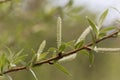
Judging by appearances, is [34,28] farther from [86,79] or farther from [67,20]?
[86,79]

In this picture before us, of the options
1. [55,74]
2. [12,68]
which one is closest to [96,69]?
[55,74]

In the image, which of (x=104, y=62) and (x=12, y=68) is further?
(x=104, y=62)

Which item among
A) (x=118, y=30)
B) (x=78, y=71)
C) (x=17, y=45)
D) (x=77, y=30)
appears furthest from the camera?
(x=77, y=30)

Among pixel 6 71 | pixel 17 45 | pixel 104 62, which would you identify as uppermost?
pixel 6 71

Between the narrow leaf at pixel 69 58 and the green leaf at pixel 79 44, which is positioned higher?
the green leaf at pixel 79 44

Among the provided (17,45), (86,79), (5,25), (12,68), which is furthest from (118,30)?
(86,79)

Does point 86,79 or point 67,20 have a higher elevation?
point 67,20

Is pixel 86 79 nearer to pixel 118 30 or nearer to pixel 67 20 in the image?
pixel 67 20

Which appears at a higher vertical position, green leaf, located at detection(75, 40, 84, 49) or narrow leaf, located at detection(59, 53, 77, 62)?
green leaf, located at detection(75, 40, 84, 49)

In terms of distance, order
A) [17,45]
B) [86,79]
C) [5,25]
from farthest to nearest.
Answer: [86,79] → [5,25] → [17,45]
